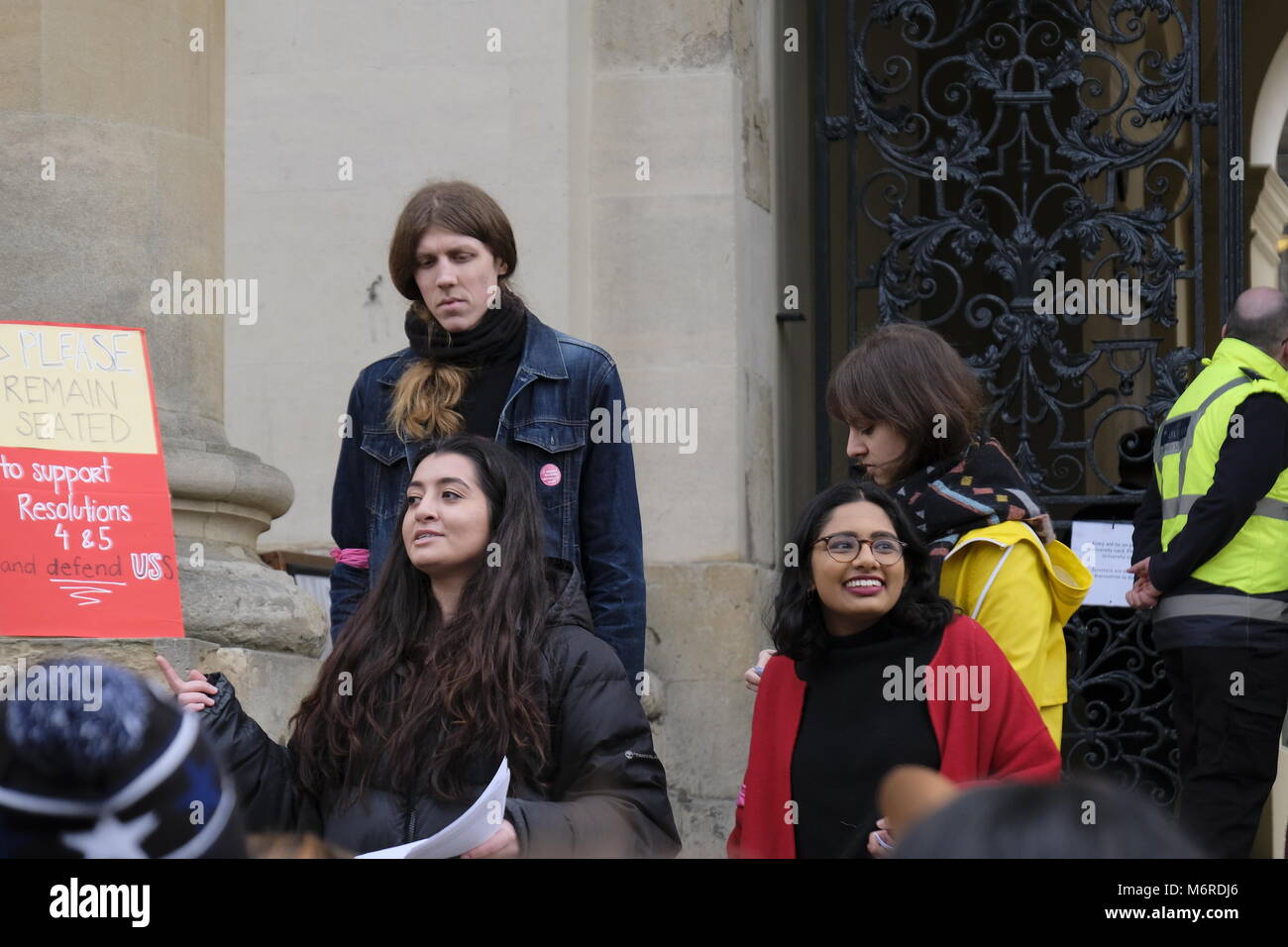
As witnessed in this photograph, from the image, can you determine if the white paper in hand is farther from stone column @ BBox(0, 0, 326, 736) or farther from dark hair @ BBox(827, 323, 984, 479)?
stone column @ BBox(0, 0, 326, 736)

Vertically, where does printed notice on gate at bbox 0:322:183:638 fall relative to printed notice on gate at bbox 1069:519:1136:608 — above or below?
above

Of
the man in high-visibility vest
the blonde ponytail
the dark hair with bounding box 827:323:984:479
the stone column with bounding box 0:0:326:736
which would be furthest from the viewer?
the man in high-visibility vest

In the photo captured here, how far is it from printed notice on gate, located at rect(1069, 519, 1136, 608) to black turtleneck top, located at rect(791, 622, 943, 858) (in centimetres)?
388

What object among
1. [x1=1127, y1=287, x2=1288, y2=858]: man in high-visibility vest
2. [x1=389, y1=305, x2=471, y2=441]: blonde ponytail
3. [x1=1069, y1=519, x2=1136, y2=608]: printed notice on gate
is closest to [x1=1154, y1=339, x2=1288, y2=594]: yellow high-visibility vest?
[x1=1127, y1=287, x2=1288, y2=858]: man in high-visibility vest

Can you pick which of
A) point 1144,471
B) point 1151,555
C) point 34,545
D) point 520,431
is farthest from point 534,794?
point 1144,471

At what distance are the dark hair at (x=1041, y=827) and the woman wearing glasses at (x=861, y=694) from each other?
2163 millimetres

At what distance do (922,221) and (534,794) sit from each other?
16.7ft

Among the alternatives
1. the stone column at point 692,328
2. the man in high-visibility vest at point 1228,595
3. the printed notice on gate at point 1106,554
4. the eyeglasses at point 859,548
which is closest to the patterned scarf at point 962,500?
the eyeglasses at point 859,548

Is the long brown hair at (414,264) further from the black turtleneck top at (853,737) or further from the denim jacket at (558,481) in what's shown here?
the black turtleneck top at (853,737)

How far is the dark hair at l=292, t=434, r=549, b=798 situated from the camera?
353cm

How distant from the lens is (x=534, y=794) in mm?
3564

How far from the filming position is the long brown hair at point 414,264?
443 centimetres

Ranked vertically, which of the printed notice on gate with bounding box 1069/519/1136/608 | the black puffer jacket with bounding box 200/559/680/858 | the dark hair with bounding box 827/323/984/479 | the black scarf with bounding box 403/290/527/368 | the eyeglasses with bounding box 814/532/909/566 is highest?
the black scarf with bounding box 403/290/527/368

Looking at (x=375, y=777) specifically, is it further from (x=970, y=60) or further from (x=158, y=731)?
(x=970, y=60)
